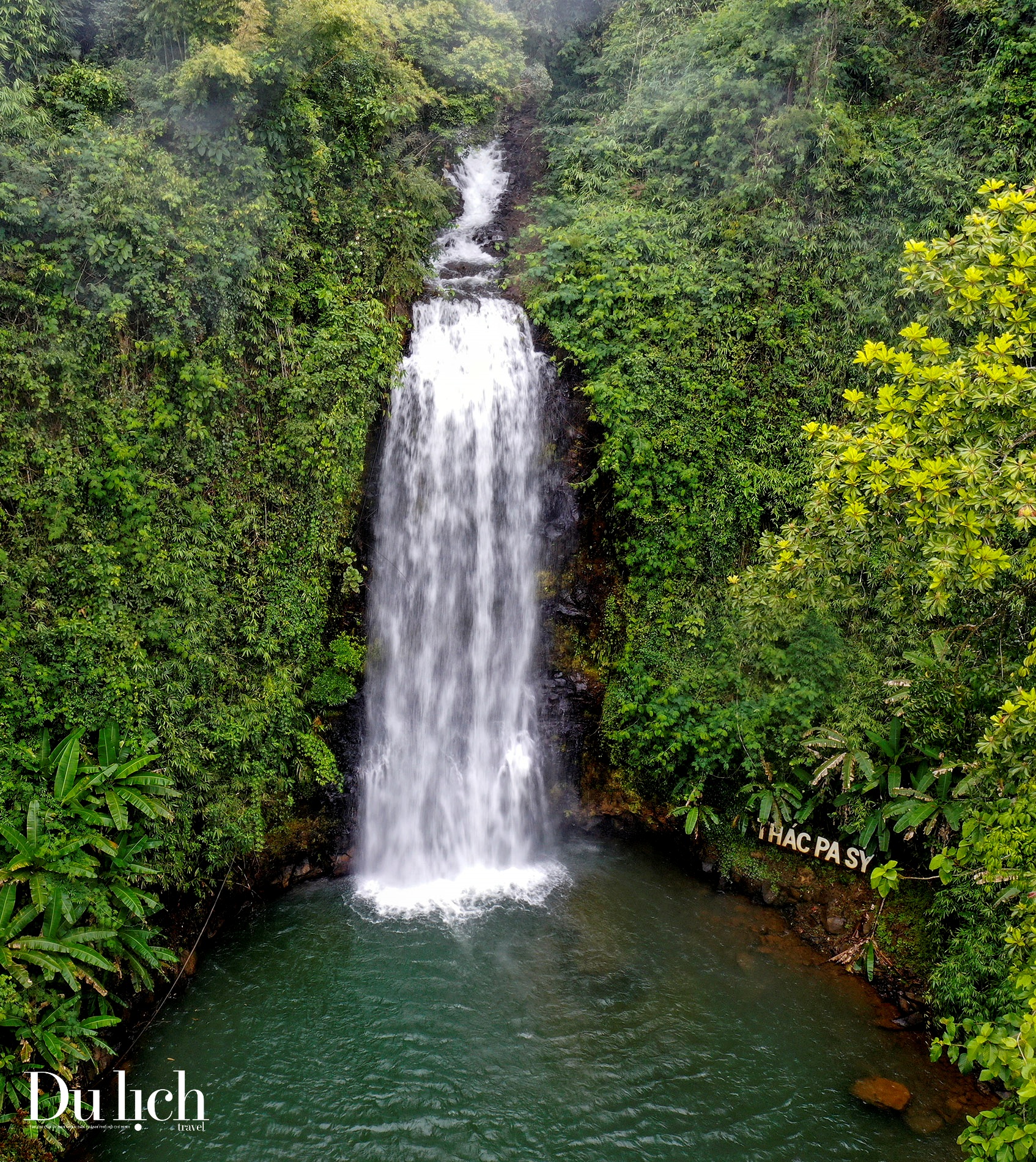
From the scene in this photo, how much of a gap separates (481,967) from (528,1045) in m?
1.20

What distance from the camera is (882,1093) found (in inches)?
293

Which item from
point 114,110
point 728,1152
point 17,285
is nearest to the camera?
point 728,1152

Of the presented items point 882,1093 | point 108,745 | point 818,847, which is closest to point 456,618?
point 108,745

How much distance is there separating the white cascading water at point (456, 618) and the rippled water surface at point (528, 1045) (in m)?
1.35

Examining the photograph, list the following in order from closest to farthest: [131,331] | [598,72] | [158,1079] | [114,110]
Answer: [158,1079] → [131,331] → [114,110] → [598,72]

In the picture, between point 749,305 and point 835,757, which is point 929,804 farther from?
point 749,305

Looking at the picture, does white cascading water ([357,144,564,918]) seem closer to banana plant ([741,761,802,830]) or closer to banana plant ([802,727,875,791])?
banana plant ([741,761,802,830])

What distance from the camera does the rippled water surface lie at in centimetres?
681

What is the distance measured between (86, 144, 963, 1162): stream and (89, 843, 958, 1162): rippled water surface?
0.08 ft

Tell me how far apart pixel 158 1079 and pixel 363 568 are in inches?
253

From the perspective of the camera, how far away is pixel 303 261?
10.5 metres

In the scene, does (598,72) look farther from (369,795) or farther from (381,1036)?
(381,1036)

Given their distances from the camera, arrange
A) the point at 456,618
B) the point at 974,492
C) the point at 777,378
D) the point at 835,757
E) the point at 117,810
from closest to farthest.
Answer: the point at 974,492
the point at 117,810
the point at 835,757
the point at 456,618
the point at 777,378

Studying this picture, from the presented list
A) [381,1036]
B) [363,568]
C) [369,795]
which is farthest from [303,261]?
[381,1036]
